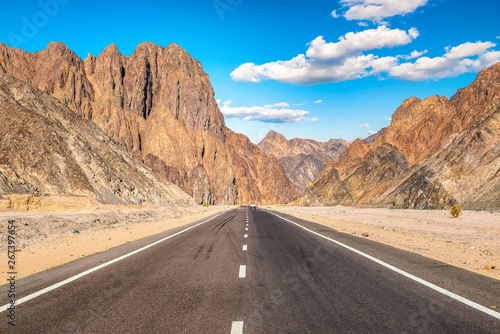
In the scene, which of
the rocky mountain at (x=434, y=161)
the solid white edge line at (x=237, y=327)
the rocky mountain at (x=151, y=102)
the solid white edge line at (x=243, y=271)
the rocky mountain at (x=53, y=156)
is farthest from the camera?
the rocky mountain at (x=151, y=102)

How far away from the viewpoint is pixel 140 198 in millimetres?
62031

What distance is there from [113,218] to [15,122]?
1267 inches

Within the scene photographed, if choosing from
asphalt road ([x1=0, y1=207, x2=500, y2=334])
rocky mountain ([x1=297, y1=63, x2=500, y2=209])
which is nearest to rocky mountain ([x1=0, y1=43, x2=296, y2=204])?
rocky mountain ([x1=297, y1=63, x2=500, y2=209])

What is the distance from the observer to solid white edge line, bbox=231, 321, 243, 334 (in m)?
4.30

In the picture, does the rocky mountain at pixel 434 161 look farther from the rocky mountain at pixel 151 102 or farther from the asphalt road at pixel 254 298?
the asphalt road at pixel 254 298

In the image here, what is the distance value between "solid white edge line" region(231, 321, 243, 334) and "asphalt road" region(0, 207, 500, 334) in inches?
0.5

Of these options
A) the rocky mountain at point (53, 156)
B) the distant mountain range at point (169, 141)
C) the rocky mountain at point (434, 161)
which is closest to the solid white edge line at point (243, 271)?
the distant mountain range at point (169, 141)

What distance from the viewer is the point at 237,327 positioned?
14.6ft

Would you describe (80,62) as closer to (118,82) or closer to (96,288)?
(118,82)

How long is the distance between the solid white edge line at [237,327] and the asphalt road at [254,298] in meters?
0.01

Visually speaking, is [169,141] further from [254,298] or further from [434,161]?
[254,298]

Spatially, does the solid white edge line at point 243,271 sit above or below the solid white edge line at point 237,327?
below

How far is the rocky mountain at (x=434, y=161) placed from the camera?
5734 cm

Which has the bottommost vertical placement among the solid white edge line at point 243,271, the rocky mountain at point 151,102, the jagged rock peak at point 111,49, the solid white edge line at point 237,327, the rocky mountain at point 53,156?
the solid white edge line at point 243,271
